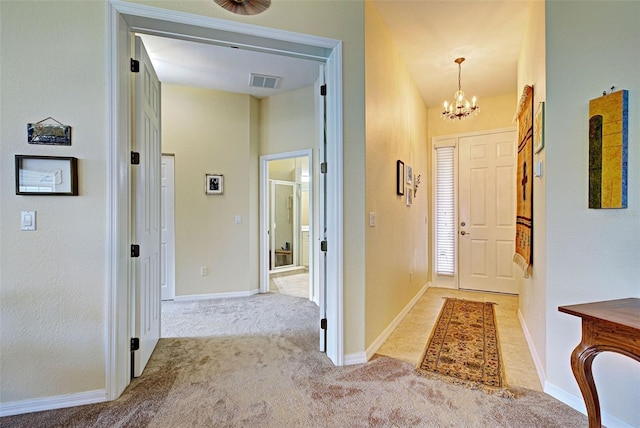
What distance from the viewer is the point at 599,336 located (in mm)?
1352

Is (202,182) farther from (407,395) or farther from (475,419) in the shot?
(475,419)

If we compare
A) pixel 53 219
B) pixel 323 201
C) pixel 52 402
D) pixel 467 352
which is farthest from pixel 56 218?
pixel 467 352

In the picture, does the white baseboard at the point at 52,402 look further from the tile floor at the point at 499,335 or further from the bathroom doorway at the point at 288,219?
the bathroom doorway at the point at 288,219

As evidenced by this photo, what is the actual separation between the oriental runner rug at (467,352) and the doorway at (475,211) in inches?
44.5

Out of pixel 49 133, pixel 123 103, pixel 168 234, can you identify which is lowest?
pixel 168 234

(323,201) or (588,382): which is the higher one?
(323,201)

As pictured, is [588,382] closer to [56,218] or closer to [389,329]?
[389,329]

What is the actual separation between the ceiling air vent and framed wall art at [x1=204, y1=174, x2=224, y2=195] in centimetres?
132

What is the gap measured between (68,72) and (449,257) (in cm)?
498

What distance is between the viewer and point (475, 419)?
1703 millimetres

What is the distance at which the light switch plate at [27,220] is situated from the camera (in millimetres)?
1755

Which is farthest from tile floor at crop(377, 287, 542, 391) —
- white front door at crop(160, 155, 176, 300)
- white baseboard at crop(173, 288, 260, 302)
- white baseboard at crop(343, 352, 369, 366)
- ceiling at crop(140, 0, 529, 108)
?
white front door at crop(160, 155, 176, 300)

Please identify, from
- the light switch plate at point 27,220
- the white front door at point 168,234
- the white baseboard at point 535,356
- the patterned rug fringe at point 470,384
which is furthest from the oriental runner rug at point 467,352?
the white front door at point 168,234

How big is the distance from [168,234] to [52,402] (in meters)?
2.58
